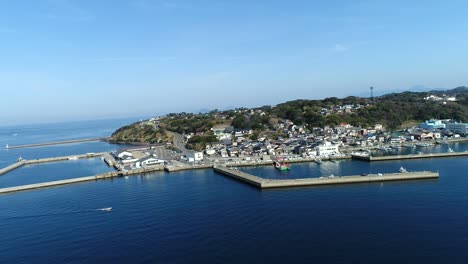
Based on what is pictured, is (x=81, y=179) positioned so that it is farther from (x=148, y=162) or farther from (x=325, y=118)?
(x=325, y=118)

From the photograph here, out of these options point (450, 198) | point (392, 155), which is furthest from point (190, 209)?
point (392, 155)

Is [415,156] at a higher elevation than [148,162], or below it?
below

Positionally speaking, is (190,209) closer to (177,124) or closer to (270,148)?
(270,148)

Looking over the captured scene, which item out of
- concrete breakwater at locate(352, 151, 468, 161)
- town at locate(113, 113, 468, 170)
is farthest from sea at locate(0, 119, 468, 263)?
town at locate(113, 113, 468, 170)

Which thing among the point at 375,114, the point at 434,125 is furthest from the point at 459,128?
the point at 375,114

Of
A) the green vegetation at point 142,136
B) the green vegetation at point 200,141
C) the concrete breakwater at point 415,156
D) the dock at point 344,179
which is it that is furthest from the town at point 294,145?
the green vegetation at point 142,136

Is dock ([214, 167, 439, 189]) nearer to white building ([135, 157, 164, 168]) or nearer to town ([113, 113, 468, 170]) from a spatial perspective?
town ([113, 113, 468, 170])
